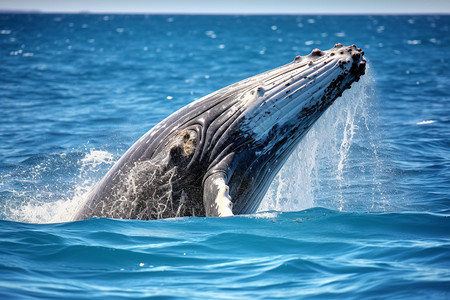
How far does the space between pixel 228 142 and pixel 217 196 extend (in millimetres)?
1008

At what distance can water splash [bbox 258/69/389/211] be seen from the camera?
942 centimetres

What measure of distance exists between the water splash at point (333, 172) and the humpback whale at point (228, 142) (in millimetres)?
721

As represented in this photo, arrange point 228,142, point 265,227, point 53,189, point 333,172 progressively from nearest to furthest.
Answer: point 228,142, point 265,227, point 53,189, point 333,172

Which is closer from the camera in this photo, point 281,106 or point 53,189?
point 281,106

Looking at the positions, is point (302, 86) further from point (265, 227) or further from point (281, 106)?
point (265, 227)

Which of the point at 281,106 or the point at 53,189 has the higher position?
the point at 281,106

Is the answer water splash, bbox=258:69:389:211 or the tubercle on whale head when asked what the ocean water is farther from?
the tubercle on whale head

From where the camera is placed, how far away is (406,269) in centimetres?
718

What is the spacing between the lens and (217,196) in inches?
296

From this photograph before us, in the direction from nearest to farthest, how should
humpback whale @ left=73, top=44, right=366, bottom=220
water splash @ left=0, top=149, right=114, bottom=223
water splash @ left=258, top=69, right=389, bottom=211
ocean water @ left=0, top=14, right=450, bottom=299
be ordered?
ocean water @ left=0, top=14, right=450, bottom=299 < humpback whale @ left=73, top=44, right=366, bottom=220 < water splash @ left=258, top=69, right=389, bottom=211 < water splash @ left=0, top=149, right=114, bottom=223

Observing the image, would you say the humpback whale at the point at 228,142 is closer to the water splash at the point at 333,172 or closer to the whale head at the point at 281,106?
the whale head at the point at 281,106

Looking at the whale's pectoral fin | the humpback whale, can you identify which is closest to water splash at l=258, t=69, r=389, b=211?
the humpback whale

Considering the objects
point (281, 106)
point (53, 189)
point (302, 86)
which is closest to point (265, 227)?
point (281, 106)

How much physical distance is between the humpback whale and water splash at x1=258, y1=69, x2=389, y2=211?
2.37 ft
